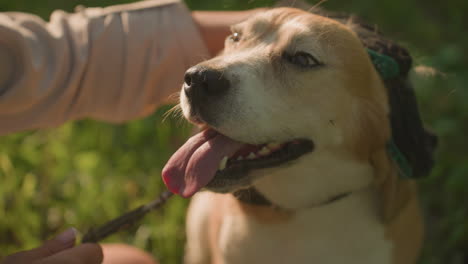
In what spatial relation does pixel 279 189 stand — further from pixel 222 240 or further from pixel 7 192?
pixel 7 192

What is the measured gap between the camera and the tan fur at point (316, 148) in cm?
168

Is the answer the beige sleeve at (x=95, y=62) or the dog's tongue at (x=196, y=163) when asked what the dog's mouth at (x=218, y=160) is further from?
the beige sleeve at (x=95, y=62)

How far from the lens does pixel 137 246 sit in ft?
9.37

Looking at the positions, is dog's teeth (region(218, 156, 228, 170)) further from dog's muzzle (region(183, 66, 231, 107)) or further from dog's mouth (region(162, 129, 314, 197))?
dog's muzzle (region(183, 66, 231, 107))

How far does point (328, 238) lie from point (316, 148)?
388 mm

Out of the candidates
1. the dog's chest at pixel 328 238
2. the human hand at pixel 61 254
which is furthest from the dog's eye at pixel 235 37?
the human hand at pixel 61 254

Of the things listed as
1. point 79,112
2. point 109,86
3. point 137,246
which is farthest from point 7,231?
point 109,86

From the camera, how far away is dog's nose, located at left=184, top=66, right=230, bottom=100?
5.17ft

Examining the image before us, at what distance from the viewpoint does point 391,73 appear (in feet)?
6.01

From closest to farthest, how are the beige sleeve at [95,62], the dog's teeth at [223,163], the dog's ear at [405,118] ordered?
the dog's teeth at [223,163], the dog's ear at [405,118], the beige sleeve at [95,62]

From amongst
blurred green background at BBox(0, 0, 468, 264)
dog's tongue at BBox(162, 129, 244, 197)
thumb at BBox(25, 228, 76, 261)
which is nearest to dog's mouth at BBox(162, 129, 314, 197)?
dog's tongue at BBox(162, 129, 244, 197)

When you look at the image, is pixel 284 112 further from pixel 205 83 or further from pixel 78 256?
pixel 78 256

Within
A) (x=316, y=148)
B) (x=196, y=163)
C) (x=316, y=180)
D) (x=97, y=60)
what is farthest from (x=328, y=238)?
(x=97, y=60)

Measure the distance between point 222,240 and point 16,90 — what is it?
107cm
